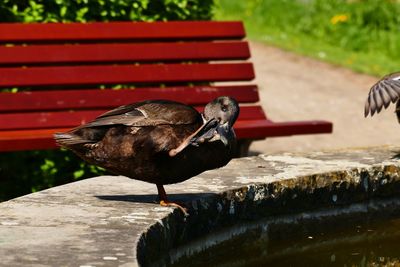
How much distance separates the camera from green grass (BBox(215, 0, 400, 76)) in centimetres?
1426

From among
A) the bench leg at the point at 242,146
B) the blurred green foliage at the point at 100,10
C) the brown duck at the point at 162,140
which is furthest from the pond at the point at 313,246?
the blurred green foliage at the point at 100,10

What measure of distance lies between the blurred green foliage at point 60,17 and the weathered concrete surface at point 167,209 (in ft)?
5.70

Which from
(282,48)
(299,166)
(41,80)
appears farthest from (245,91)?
(282,48)

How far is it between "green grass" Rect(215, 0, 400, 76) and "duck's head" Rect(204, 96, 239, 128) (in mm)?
8706

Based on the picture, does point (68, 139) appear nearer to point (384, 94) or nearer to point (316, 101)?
point (384, 94)

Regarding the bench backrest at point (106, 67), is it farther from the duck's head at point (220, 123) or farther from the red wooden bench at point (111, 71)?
the duck's head at point (220, 123)

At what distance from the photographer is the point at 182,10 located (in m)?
7.72

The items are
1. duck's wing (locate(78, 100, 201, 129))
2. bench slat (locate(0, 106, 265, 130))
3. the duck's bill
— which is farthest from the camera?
bench slat (locate(0, 106, 265, 130))

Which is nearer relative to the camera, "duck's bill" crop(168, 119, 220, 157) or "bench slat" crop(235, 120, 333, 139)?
"duck's bill" crop(168, 119, 220, 157)

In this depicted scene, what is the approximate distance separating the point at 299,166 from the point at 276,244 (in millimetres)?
498

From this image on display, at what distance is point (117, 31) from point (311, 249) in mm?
2724

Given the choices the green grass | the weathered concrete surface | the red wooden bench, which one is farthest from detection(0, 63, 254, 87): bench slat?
the green grass

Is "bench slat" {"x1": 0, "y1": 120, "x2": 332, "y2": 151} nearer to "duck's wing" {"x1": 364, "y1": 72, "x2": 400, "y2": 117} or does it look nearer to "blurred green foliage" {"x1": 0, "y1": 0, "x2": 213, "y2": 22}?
A: "blurred green foliage" {"x1": 0, "y1": 0, "x2": 213, "y2": 22}

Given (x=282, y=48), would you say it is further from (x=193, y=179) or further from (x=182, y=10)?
(x=193, y=179)
